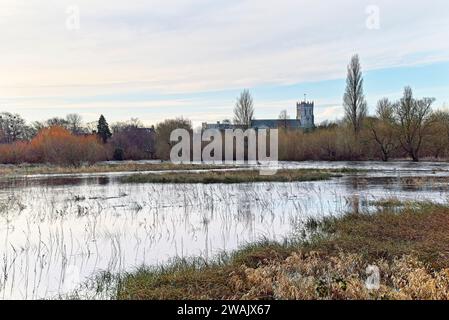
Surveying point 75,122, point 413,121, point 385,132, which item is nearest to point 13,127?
point 75,122

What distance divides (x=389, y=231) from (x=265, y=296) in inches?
197

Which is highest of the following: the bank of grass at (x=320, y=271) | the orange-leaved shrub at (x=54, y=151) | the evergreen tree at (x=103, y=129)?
the evergreen tree at (x=103, y=129)

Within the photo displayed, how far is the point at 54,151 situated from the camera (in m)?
40.7

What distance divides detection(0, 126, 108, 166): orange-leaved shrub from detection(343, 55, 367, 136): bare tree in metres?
31.9

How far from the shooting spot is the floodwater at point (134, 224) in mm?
7270

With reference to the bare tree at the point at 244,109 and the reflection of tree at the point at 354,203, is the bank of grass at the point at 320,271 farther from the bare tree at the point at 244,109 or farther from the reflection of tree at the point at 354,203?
the bare tree at the point at 244,109

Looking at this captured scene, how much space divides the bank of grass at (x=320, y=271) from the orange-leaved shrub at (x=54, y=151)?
36124 mm

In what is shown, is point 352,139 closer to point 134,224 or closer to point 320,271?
point 134,224

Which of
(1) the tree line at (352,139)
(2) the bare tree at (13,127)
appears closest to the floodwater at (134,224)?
(1) the tree line at (352,139)

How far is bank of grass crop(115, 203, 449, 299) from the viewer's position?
513cm

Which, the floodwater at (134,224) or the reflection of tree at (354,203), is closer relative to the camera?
the floodwater at (134,224)

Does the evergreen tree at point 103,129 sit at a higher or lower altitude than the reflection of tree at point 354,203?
higher

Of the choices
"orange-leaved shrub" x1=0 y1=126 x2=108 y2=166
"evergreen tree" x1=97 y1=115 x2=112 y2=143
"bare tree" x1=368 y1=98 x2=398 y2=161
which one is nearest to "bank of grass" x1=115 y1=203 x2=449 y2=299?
"orange-leaved shrub" x1=0 y1=126 x2=108 y2=166

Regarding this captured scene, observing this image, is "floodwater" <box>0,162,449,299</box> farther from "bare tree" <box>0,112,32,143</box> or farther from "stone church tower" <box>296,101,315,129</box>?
"stone church tower" <box>296,101,315,129</box>
